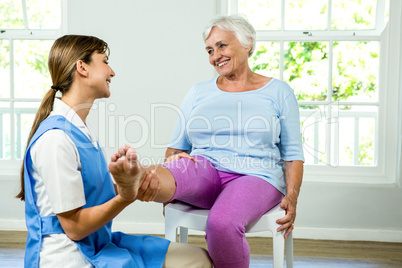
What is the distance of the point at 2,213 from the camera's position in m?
3.75

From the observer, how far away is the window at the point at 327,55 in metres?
3.51

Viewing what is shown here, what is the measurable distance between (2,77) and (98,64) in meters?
2.75

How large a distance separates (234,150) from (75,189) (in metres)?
0.94

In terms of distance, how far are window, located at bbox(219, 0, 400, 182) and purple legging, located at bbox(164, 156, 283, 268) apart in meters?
1.64

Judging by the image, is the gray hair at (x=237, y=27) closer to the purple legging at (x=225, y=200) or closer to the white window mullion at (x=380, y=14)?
the purple legging at (x=225, y=200)

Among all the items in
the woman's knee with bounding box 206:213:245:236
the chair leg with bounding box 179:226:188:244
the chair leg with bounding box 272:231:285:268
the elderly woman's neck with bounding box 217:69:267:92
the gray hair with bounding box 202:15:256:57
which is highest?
the gray hair with bounding box 202:15:256:57

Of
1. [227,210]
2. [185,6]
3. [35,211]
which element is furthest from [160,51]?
[35,211]

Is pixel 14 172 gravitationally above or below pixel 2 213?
above

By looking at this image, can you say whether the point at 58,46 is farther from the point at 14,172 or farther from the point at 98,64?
the point at 14,172

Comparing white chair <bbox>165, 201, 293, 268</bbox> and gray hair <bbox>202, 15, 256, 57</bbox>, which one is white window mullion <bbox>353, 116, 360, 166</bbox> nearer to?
gray hair <bbox>202, 15, 256, 57</bbox>

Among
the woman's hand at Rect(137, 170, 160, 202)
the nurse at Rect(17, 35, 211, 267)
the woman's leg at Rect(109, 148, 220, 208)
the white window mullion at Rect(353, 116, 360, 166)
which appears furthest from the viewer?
the white window mullion at Rect(353, 116, 360, 166)

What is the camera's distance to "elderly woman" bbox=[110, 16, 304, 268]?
5.93 ft

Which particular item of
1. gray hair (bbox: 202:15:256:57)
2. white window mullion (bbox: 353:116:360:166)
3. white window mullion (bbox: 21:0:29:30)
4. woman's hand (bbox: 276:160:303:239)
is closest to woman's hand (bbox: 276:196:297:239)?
woman's hand (bbox: 276:160:303:239)

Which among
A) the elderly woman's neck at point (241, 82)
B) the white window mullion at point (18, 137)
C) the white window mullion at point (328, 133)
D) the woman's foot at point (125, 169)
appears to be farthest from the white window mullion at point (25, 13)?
the woman's foot at point (125, 169)
